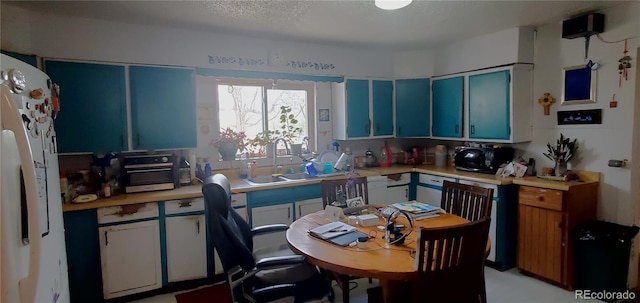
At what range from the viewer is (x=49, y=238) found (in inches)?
60.8

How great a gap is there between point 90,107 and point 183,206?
42.2 inches

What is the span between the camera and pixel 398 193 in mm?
4000

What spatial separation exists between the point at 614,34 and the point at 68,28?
4401mm

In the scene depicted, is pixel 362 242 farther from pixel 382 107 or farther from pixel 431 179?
pixel 382 107

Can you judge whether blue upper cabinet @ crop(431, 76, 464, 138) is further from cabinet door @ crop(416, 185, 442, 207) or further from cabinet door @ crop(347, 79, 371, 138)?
cabinet door @ crop(347, 79, 371, 138)

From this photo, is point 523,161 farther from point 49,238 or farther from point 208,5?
point 49,238

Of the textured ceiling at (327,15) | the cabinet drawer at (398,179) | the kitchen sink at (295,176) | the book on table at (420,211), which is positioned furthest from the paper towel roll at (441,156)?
the book on table at (420,211)

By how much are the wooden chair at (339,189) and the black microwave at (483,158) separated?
1484mm

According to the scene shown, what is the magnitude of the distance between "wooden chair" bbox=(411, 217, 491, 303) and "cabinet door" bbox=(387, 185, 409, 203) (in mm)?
2286

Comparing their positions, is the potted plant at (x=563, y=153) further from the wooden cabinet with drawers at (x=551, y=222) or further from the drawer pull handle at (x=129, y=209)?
the drawer pull handle at (x=129, y=209)

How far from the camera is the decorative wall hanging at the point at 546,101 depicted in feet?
10.9

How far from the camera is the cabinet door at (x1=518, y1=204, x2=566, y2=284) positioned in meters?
2.88

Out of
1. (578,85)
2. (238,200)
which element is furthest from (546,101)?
(238,200)

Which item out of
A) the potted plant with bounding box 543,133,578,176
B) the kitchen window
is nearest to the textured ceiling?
the kitchen window
